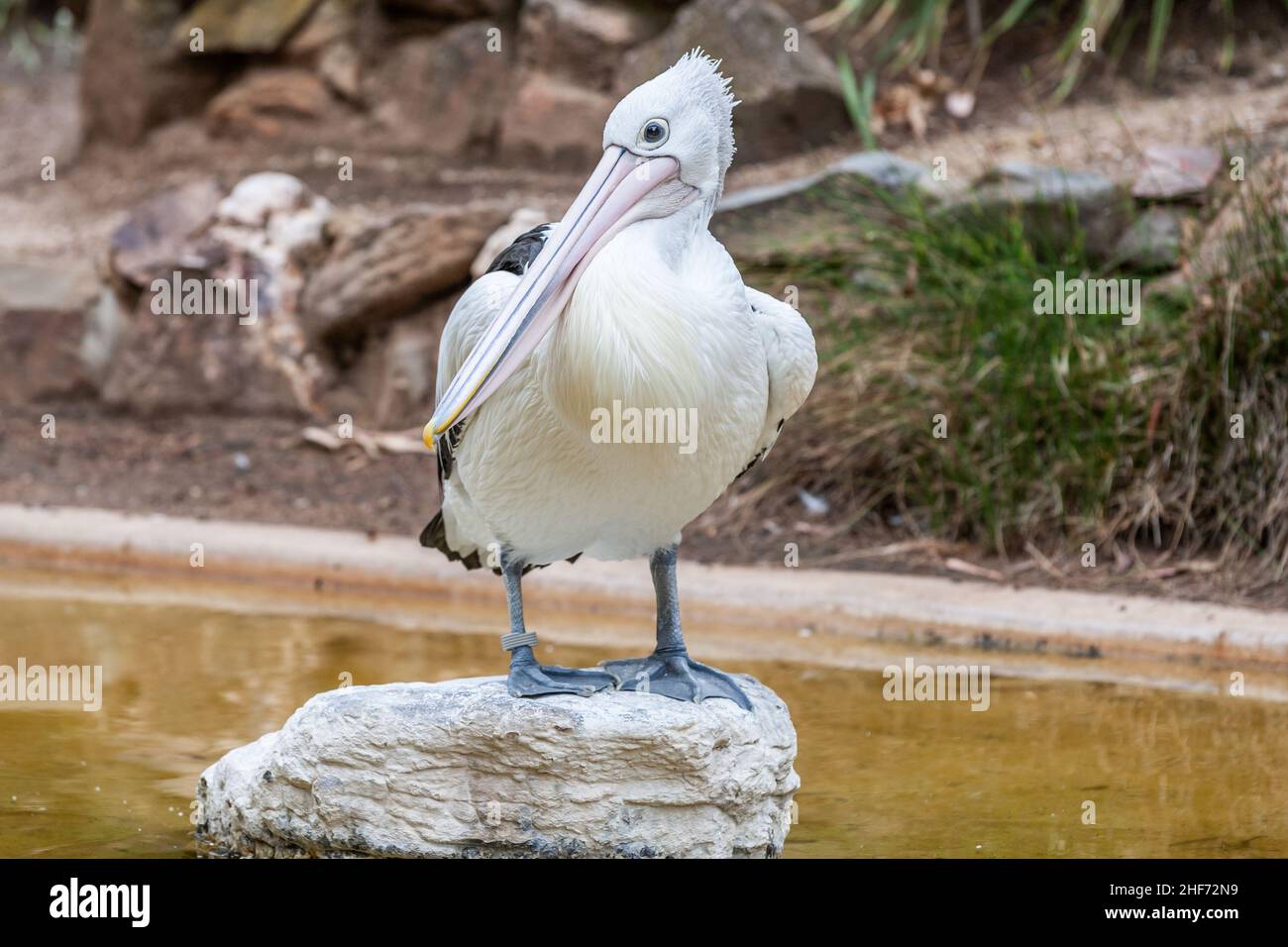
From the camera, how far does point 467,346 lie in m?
4.07

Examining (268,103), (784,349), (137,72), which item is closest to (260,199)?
(268,103)

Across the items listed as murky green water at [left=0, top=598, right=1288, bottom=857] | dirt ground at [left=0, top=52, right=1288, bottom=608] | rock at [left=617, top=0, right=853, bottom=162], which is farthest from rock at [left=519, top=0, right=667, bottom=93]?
murky green water at [left=0, top=598, right=1288, bottom=857]

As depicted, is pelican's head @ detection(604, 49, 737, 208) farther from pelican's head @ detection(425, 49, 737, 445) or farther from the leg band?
Result: the leg band

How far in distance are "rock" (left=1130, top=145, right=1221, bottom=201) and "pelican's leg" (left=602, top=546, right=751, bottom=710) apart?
4738 millimetres

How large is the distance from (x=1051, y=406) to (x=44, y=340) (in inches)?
233

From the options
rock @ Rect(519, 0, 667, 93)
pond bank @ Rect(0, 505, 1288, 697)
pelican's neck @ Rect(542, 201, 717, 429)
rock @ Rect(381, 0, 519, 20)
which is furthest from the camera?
rock @ Rect(381, 0, 519, 20)

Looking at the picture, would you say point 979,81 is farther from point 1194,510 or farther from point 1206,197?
point 1194,510

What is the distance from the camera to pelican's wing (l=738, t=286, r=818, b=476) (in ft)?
13.3

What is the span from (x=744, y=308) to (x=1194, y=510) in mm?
3710

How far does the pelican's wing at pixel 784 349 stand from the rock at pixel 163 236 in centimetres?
611

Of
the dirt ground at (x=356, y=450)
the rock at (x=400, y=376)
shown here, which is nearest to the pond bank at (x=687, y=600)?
the dirt ground at (x=356, y=450)

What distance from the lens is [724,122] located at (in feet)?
12.6

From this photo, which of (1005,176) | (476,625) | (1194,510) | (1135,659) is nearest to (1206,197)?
(1005,176)

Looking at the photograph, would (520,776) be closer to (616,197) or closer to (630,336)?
(630,336)
